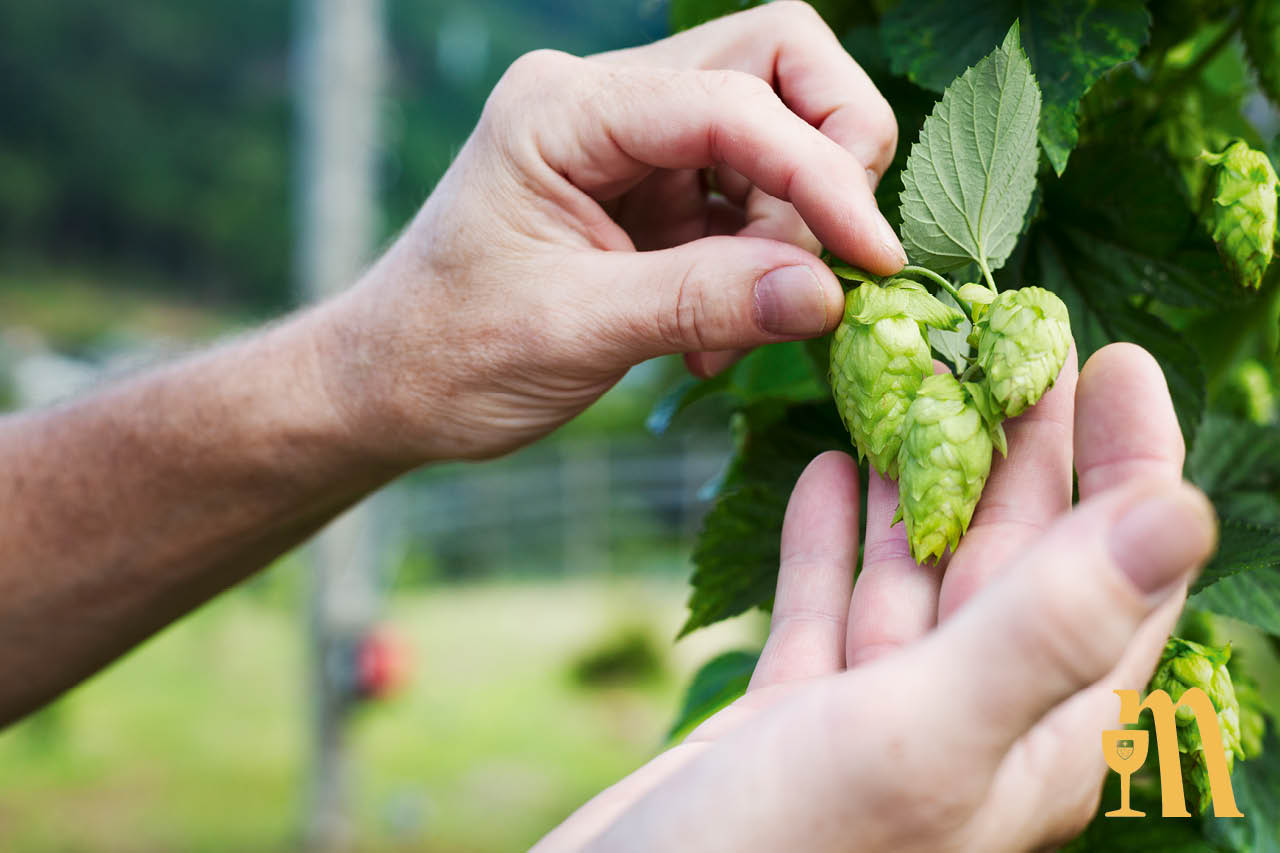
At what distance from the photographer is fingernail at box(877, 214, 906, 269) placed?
24.0 inches

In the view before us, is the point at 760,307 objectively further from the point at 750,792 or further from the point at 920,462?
the point at 750,792

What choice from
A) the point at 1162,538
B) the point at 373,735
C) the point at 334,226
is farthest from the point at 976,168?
the point at 373,735

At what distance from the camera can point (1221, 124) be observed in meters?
0.79

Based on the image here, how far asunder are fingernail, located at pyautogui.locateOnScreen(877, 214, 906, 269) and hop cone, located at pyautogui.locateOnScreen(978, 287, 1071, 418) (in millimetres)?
108

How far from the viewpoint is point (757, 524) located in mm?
722

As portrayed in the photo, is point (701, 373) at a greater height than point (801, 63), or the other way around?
point (801, 63)

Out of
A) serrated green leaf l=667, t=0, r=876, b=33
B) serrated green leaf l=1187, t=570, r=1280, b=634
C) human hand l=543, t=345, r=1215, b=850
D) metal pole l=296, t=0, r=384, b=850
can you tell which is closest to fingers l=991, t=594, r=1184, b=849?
human hand l=543, t=345, r=1215, b=850

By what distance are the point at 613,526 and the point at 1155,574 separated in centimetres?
856

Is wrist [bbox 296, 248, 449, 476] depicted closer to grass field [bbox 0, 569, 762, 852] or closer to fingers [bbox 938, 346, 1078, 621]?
fingers [bbox 938, 346, 1078, 621]

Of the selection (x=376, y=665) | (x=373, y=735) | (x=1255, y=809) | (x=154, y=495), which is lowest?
(x=373, y=735)

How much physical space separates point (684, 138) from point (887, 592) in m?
0.31

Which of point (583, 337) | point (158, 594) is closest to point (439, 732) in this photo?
point (158, 594)

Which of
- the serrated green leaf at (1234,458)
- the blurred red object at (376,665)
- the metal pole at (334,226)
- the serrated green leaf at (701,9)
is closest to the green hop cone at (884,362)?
the serrated green leaf at (1234,458)

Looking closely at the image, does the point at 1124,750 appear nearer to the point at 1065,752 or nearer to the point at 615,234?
the point at 1065,752
